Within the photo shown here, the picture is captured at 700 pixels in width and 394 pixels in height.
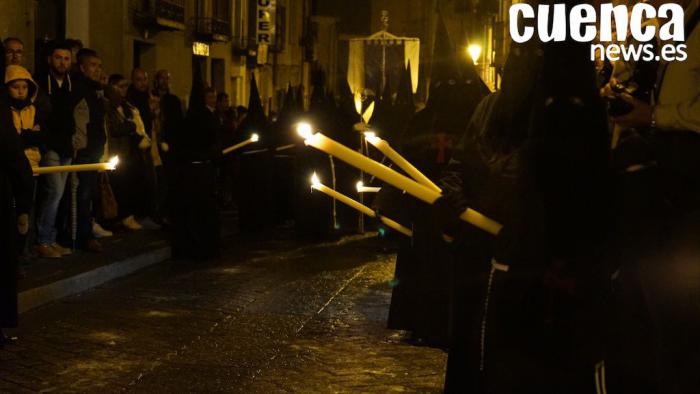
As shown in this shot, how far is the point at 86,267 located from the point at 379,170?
8256mm

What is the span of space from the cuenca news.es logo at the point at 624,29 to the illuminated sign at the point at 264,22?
31.1 meters

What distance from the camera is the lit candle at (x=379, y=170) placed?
385 centimetres

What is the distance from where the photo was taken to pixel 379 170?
396 centimetres

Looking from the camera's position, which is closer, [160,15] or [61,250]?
[61,250]

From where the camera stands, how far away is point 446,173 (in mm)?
6547

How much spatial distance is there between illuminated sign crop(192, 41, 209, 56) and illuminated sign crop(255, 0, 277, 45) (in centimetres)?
492

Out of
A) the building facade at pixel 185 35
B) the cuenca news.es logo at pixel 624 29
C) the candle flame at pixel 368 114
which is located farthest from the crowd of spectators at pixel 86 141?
the cuenca news.es logo at pixel 624 29

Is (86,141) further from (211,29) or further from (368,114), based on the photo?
(211,29)

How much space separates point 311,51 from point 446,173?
42250mm

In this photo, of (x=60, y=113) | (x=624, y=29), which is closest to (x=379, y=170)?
(x=624, y=29)

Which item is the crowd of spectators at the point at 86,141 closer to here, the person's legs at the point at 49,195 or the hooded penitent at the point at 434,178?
the person's legs at the point at 49,195

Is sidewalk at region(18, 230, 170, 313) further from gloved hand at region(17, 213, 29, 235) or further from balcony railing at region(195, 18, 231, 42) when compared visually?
balcony railing at region(195, 18, 231, 42)

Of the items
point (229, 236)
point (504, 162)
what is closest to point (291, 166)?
point (229, 236)

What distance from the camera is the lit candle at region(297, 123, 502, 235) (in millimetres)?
3852
